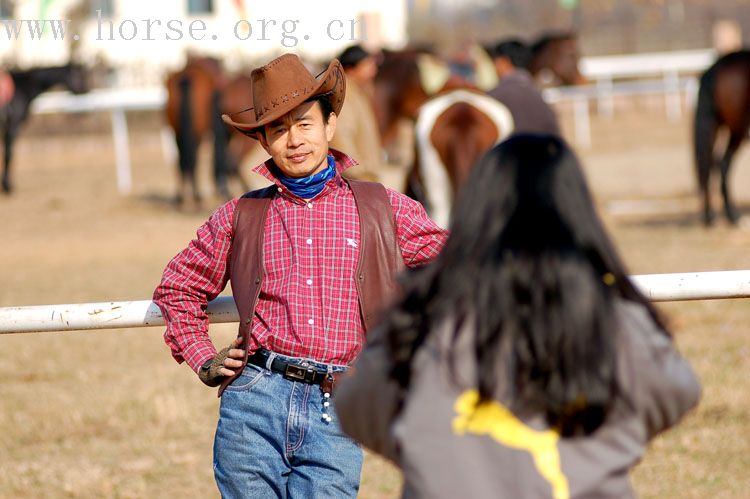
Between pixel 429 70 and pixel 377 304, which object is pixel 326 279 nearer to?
pixel 377 304

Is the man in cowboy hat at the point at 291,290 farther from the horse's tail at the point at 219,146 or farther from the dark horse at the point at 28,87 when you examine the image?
the dark horse at the point at 28,87

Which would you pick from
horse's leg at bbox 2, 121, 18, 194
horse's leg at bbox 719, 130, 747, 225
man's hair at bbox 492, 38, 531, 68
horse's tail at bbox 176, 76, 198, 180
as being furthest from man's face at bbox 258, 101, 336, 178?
horse's leg at bbox 2, 121, 18, 194

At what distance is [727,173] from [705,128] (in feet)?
1.92

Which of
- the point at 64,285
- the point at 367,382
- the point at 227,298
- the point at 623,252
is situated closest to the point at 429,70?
the point at 623,252

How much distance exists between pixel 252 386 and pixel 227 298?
357mm

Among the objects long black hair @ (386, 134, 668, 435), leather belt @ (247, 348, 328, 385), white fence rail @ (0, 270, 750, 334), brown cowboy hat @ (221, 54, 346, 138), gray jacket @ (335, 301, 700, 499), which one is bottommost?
leather belt @ (247, 348, 328, 385)

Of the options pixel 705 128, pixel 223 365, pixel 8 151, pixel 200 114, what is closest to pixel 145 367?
pixel 223 365

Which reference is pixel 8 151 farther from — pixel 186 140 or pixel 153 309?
pixel 153 309

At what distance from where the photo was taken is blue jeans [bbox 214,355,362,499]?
272 cm

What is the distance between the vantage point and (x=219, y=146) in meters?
15.4

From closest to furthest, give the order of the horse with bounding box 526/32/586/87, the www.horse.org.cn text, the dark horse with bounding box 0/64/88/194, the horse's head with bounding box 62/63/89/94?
the www.horse.org.cn text < the horse with bounding box 526/32/586/87 < the dark horse with bounding box 0/64/88/194 < the horse's head with bounding box 62/63/89/94

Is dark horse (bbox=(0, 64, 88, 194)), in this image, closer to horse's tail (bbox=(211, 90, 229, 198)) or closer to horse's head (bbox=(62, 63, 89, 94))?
horse's head (bbox=(62, 63, 89, 94))

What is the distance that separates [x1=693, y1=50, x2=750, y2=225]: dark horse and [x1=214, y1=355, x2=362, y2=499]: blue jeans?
9.73m

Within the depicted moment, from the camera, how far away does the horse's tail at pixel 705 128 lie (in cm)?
1191
